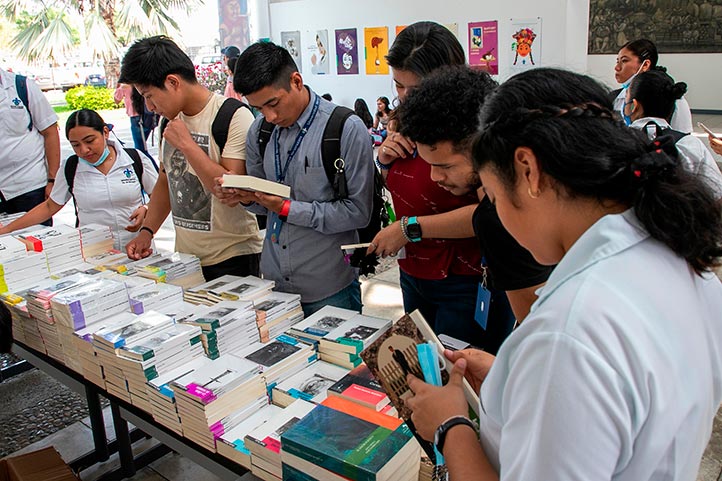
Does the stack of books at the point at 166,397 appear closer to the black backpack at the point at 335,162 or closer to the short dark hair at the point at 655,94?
the black backpack at the point at 335,162

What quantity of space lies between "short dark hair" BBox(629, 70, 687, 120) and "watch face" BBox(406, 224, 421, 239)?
7.19 feet

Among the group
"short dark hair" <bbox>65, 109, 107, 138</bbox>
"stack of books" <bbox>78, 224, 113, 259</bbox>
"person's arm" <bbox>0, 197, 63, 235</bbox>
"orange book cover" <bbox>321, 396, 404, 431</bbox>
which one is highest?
"short dark hair" <bbox>65, 109, 107, 138</bbox>

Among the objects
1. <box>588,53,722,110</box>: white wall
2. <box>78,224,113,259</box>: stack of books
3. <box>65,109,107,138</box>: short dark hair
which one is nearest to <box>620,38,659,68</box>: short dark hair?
<box>65,109,107,138</box>: short dark hair

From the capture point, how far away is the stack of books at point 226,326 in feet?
5.99

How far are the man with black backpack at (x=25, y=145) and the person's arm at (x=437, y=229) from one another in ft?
7.51

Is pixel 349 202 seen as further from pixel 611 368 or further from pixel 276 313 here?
pixel 611 368

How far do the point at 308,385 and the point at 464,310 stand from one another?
527 mm

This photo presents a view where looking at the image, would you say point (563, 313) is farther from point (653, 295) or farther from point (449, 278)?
point (449, 278)

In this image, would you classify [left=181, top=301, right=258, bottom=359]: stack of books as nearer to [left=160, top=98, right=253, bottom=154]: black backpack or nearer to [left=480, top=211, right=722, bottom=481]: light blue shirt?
[left=160, top=98, right=253, bottom=154]: black backpack

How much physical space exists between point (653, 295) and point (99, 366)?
1738 mm

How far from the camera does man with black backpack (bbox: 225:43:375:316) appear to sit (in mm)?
1959

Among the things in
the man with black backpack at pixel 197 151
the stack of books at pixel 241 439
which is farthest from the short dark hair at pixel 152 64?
the stack of books at pixel 241 439

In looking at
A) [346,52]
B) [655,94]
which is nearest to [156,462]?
[655,94]

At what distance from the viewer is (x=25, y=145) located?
131 inches
